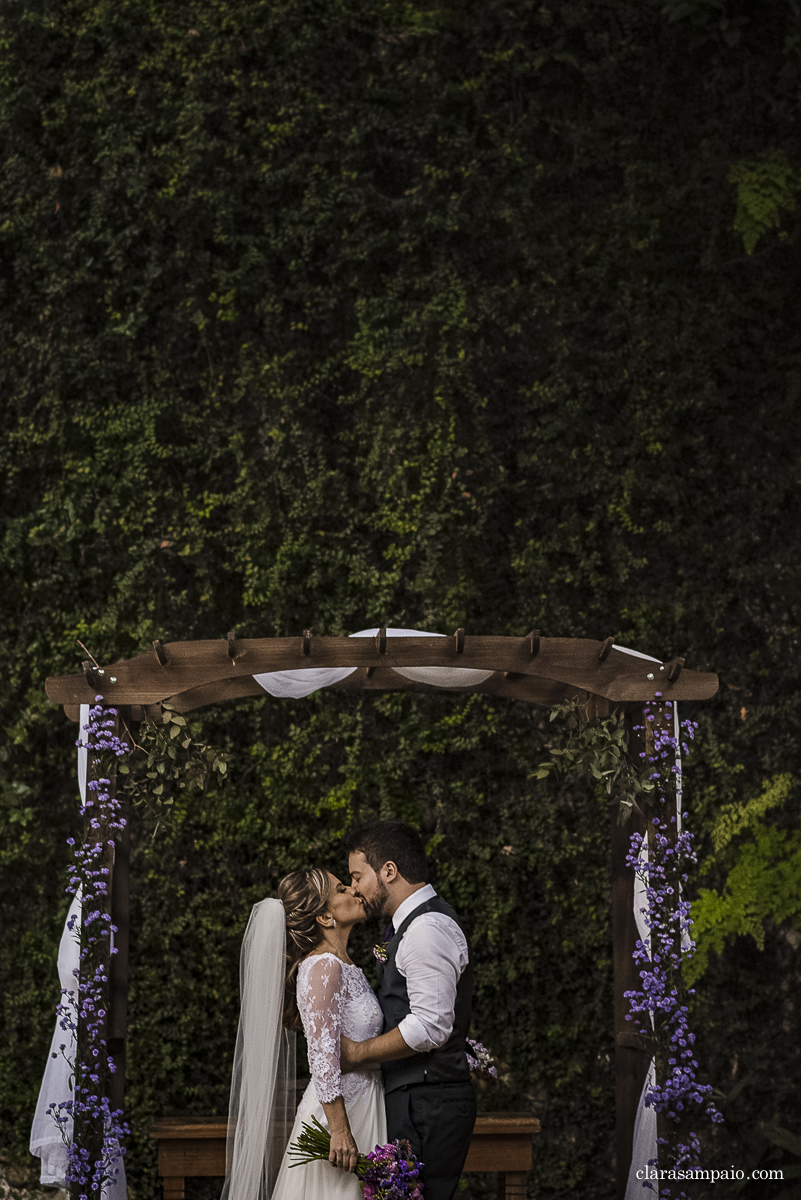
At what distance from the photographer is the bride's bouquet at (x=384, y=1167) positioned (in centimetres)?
327

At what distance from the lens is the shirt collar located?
11.8 ft

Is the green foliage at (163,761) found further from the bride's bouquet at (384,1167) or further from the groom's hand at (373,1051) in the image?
the bride's bouquet at (384,1167)

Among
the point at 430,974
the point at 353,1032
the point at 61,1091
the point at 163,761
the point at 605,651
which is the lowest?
the point at 61,1091

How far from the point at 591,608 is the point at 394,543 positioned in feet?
3.81

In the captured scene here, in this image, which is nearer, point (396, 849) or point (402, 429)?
point (396, 849)

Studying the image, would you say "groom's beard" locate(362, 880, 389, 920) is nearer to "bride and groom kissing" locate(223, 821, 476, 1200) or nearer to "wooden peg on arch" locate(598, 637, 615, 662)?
"bride and groom kissing" locate(223, 821, 476, 1200)

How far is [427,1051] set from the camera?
3.48 m

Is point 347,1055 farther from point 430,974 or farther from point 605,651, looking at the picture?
point 605,651

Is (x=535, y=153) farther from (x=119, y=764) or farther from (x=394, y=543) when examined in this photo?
(x=119, y=764)

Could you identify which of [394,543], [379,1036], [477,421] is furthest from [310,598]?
[379,1036]

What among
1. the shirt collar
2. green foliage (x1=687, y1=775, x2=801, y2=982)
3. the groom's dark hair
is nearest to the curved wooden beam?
the groom's dark hair

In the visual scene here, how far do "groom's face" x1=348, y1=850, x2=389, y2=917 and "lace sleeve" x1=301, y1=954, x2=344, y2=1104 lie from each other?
0.95 feet

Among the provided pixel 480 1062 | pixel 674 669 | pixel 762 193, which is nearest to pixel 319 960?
pixel 480 1062

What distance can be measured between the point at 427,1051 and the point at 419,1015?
210mm
